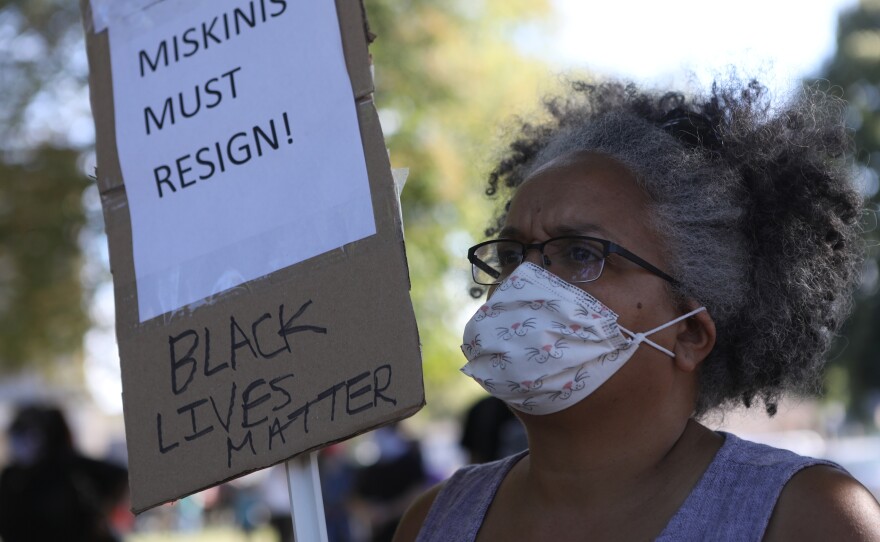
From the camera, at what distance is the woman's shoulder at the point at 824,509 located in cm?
176

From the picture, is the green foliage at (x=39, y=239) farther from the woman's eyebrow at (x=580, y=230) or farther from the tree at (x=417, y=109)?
the woman's eyebrow at (x=580, y=230)

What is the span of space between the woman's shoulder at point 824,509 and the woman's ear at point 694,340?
38cm

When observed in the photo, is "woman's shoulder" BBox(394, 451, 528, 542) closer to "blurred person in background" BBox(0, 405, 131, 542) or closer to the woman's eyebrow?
the woman's eyebrow

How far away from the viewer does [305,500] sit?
1.92 metres

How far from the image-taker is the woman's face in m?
2.13

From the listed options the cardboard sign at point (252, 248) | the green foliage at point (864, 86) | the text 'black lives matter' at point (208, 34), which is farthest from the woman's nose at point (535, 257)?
the green foliage at point (864, 86)

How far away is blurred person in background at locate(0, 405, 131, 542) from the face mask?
3.21 meters

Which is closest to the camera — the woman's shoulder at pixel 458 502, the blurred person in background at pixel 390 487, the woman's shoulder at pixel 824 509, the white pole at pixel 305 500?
the woman's shoulder at pixel 824 509

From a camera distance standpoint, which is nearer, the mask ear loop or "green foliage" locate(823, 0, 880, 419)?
the mask ear loop

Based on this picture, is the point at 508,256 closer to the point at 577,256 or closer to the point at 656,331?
the point at 577,256

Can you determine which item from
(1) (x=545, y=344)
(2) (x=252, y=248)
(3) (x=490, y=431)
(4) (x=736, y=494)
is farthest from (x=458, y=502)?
(3) (x=490, y=431)

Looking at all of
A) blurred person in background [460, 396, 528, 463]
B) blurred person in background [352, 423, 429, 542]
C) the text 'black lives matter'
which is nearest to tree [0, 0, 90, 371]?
blurred person in background [352, 423, 429, 542]

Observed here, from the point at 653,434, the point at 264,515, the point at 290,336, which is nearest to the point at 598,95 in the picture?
the point at 653,434

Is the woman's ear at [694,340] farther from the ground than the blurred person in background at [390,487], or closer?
farther from the ground
